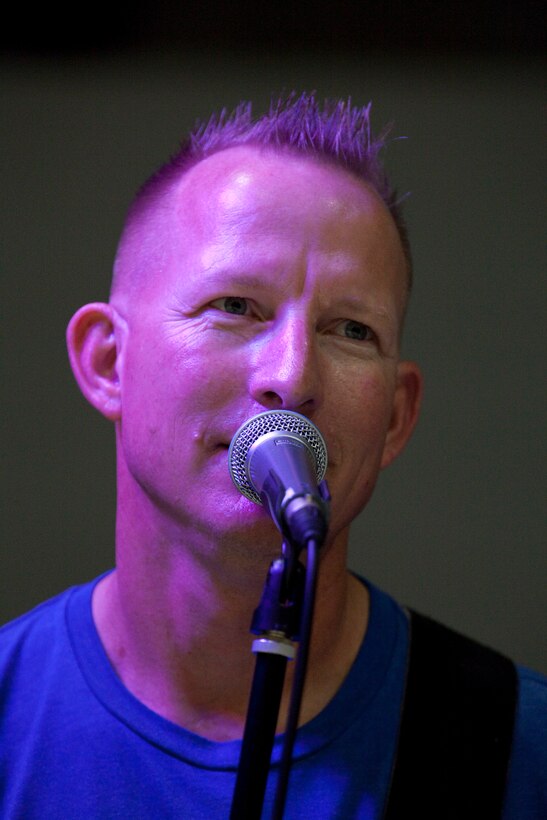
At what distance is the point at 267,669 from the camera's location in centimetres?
115

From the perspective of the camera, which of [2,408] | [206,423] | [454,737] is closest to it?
[206,423]

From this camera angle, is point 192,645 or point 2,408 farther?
point 2,408

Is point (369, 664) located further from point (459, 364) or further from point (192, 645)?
point (459, 364)

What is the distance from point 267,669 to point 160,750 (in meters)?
0.51

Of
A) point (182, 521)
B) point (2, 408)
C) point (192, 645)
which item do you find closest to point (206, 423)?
point (182, 521)

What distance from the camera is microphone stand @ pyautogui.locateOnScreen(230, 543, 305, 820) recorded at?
1.13m

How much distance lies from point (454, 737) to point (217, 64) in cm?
212

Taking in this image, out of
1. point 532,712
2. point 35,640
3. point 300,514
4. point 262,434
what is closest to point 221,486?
point 262,434

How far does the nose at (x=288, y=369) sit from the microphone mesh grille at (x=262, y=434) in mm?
82

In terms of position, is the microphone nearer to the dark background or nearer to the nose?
the nose

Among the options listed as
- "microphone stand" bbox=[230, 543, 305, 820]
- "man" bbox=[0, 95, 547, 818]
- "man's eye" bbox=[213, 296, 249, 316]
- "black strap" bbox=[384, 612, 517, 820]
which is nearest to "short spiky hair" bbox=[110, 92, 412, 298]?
"man" bbox=[0, 95, 547, 818]

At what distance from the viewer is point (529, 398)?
2.90 m

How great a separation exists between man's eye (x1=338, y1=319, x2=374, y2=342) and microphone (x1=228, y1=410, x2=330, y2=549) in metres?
0.28

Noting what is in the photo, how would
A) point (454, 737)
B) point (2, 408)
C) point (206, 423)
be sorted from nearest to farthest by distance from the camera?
1. point (206, 423)
2. point (454, 737)
3. point (2, 408)
